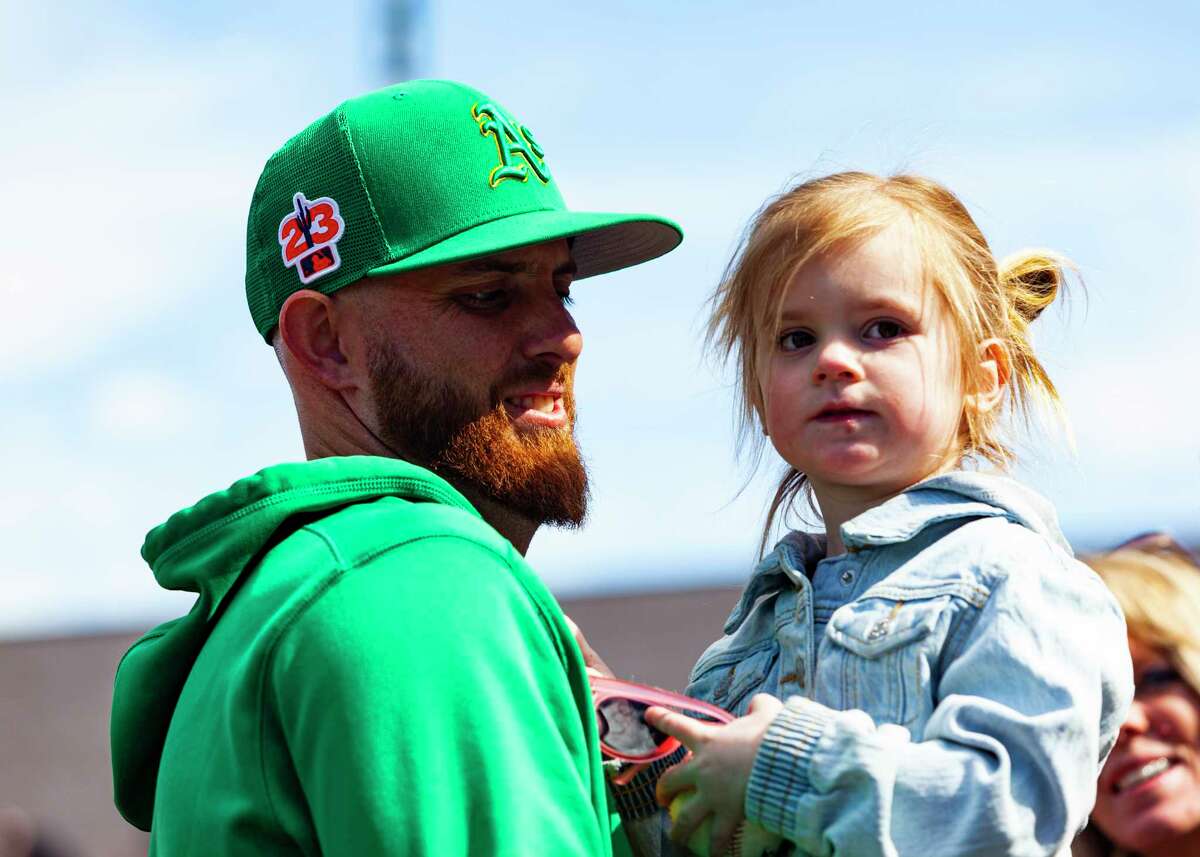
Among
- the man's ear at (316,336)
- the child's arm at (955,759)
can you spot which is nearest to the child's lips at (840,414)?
the child's arm at (955,759)

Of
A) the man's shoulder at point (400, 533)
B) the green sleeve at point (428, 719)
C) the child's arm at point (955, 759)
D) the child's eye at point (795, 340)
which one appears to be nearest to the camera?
the green sleeve at point (428, 719)

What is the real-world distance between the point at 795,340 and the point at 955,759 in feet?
2.93

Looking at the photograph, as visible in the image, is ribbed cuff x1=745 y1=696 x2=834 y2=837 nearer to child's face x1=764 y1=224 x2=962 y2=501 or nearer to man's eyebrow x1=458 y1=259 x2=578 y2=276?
child's face x1=764 y1=224 x2=962 y2=501

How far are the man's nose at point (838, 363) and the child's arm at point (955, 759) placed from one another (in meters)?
0.49

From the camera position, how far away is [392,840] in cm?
208

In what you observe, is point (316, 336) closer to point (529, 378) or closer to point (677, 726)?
point (529, 378)

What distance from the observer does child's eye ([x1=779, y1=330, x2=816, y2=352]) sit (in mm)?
3023

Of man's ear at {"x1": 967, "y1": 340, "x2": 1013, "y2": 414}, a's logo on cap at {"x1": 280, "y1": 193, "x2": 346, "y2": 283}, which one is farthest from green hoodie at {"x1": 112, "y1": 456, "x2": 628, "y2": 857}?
man's ear at {"x1": 967, "y1": 340, "x2": 1013, "y2": 414}

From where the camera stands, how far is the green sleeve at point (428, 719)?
82.4 inches

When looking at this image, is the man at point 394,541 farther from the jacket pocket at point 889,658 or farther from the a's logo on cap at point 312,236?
the jacket pocket at point 889,658

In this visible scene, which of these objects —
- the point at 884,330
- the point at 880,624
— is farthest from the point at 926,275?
the point at 880,624

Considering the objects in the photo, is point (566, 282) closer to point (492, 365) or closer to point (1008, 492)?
point (492, 365)

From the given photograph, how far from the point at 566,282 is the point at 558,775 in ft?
4.36

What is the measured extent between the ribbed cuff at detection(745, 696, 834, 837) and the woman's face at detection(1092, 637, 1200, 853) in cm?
152
